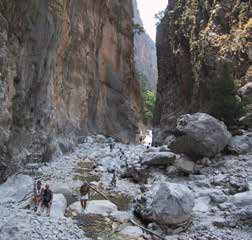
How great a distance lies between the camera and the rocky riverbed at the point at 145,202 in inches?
484

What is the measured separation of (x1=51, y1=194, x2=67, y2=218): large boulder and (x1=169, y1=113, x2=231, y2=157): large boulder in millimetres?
8815

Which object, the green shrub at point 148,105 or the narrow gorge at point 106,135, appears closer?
the narrow gorge at point 106,135

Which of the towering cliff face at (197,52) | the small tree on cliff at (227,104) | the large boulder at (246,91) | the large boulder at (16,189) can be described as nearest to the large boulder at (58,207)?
the large boulder at (16,189)

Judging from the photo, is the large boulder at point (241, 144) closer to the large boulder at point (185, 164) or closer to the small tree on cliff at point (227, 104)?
the large boulder at point (185, 164)

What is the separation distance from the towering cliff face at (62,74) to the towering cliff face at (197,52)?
564cm

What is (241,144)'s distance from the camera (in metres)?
22.6

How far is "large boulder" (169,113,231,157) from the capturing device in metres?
21.3

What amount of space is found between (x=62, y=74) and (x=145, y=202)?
23854mm

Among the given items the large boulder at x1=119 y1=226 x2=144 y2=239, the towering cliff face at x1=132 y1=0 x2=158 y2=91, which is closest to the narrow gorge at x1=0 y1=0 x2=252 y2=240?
the large boulder at x1=119 y1=226 x2=144 y2=239

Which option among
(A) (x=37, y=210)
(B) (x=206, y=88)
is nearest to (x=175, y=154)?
(A) (x=37, y=210)

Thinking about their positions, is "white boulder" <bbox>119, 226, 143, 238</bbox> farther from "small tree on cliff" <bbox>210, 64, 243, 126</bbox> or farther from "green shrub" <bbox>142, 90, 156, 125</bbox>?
"green shrub" <bbox>142, 90, 156, 125</bbox>

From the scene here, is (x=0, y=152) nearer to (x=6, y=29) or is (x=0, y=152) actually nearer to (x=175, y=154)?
(x=6, y=29)

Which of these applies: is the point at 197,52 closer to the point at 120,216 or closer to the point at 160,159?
the point at 160,159

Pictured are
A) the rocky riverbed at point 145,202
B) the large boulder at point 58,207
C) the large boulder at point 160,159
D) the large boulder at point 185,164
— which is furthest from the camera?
the large boulder at point 160,159
